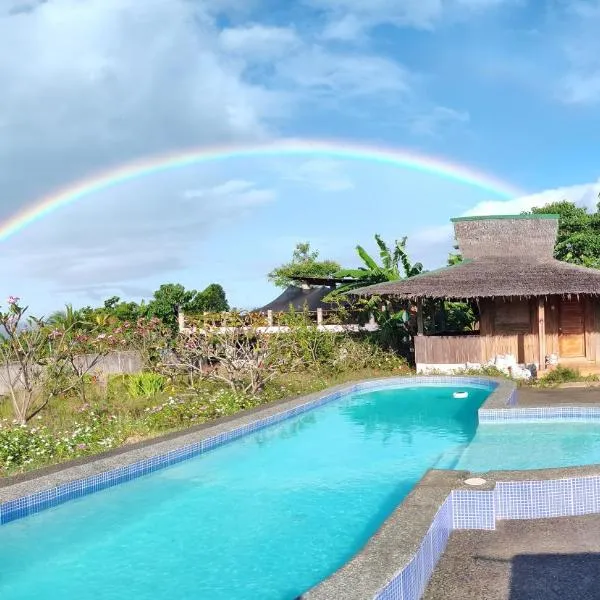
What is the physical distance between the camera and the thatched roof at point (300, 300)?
20.6m

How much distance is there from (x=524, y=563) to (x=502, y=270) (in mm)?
11425

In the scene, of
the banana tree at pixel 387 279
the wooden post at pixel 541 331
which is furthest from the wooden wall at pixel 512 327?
the banana tree at pixel 387 279

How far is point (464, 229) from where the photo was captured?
16828 mm

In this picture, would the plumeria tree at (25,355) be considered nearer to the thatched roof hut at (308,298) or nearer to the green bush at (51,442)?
the green bush at (51,442)

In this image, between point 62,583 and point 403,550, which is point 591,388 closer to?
point 403,550

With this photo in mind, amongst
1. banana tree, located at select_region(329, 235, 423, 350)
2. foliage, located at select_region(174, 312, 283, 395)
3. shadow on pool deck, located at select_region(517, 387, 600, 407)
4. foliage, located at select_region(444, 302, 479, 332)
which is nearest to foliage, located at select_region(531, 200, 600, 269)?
foliage, located at select_region(444, 302, 479, 332)

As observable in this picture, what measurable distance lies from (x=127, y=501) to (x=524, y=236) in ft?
43.7

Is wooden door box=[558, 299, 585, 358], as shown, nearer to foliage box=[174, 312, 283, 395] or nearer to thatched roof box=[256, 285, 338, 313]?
foliage box=[174, 312, 283, 395]

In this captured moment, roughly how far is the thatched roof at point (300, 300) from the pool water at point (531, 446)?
11.6 m

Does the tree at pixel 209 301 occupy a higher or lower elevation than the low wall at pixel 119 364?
higher

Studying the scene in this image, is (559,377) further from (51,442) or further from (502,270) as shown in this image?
(51,442)

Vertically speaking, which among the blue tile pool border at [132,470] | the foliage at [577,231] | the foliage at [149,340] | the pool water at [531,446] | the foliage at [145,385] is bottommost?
the pool water at [531,446]

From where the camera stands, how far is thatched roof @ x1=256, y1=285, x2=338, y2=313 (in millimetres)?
20562

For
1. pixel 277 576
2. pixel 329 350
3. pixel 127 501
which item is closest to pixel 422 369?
pixel 329 350
